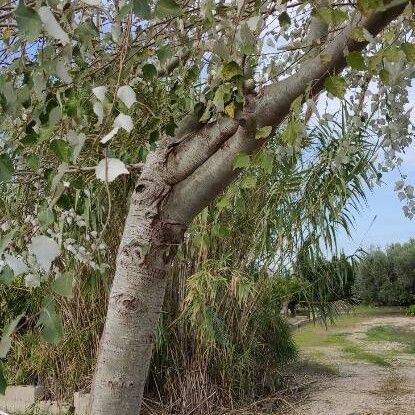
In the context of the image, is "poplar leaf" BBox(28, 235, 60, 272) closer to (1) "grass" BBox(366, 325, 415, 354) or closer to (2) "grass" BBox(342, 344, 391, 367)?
(2) "grass" BBox(342, 344, 391, 367)

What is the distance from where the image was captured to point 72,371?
5402 mm

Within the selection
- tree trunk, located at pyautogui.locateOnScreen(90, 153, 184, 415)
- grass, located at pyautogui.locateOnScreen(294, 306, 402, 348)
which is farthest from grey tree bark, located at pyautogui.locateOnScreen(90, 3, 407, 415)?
grass, located at pyautogui.locateOnScreen(294, 306, 402, 348)

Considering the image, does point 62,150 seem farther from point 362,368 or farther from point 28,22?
point 362,368

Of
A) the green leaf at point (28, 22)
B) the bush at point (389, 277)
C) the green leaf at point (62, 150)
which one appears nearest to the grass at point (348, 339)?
the bush at point (389, 277)

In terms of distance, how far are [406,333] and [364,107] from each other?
866cm

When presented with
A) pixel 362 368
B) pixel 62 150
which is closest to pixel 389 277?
pixel 362 368

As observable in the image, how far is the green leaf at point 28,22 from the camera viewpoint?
0.93 meters

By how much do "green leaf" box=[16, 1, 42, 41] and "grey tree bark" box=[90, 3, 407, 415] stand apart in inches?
37.6

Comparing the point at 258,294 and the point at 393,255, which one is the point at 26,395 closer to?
the point at 258,294

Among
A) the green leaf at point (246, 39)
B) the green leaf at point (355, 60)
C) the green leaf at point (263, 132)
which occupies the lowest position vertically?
the green leaf at point (263, 132)

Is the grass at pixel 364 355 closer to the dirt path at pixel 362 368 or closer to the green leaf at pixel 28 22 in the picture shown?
the dirt path at pixel 362 368

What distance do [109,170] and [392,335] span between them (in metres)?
10.3

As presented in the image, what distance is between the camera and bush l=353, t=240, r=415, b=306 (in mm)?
15836

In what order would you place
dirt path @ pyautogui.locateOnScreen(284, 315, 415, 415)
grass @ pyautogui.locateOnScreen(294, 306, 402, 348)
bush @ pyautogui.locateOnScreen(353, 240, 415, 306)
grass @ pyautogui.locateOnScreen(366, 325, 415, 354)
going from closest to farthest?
1. dirt path @ pyautogui.locateOnScreen(284, 315, 415, 415)
2. grass @ pyautogui.locateOnScreen(294, 306, 402, 348)
3. grass @ pyautogui.locateOnScreen(366, 325, 415, 354)
4. bush @ pyautogui.locateOnScreen(353, 240, 415, 306)
